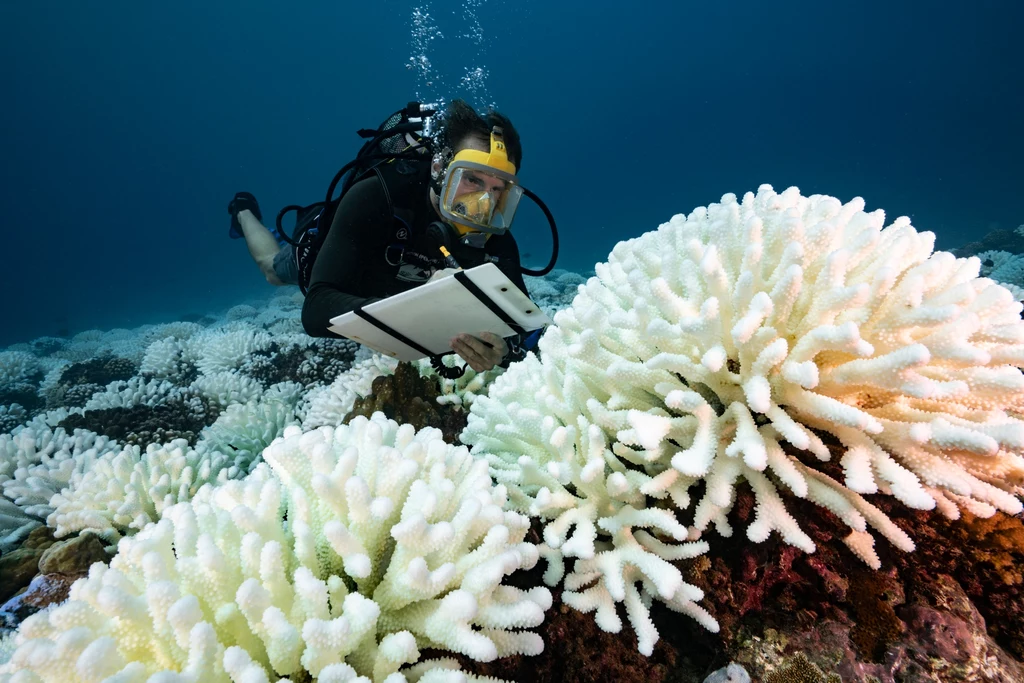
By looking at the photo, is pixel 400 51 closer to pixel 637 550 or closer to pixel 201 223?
pixel 201 223

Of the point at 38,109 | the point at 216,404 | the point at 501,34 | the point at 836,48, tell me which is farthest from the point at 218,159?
the point at 836,48

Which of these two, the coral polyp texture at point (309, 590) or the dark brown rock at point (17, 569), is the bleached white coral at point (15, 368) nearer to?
the dark brown rock at point (17, 569)

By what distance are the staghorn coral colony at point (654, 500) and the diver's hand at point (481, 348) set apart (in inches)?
62.1

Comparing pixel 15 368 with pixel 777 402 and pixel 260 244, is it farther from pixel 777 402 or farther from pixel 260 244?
pixel 777 402

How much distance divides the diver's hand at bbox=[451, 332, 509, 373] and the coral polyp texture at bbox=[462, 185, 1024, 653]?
174 centimetres

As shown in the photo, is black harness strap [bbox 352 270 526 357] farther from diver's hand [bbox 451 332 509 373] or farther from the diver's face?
the diver's face

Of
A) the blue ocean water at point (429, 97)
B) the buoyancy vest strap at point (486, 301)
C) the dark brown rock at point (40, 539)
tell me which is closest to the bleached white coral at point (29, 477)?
the dark brown rock at point (40, 539)

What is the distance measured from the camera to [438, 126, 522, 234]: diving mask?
180 inches

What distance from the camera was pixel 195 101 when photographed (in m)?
113

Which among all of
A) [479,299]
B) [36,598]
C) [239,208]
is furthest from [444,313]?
[239,208]

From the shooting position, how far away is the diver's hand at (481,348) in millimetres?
3418

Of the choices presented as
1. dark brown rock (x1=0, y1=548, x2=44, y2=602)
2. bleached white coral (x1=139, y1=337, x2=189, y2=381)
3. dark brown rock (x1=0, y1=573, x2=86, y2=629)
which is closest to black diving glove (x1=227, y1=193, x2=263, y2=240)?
bleached white coral (x1=139, y1=337, x2=189, y2=381)

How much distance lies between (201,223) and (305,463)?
150 meters

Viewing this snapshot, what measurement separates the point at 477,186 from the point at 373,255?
57.2 inches
